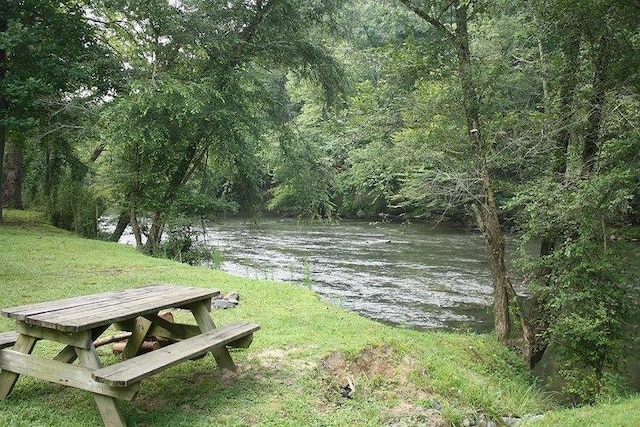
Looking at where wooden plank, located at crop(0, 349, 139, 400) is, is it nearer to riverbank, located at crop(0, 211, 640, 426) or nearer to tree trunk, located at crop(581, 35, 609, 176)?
riverbank, located at crop(0, 211, 640, 426)

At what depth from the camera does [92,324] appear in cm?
309

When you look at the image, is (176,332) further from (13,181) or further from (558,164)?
(13,181)

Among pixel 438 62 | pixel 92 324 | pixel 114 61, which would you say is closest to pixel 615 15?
pixel 438 62

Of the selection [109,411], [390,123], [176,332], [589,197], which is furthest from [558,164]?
[109,411]

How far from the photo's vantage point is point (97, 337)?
3.56 m

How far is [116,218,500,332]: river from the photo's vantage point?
30.4 feet

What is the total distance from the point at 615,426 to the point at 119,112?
9.70m

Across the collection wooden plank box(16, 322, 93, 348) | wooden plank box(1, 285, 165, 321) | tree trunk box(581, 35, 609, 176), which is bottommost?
wooden plank box(16, 322, 93, 348)

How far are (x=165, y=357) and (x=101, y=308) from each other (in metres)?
0.58

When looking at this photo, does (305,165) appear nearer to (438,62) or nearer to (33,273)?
(438,62)

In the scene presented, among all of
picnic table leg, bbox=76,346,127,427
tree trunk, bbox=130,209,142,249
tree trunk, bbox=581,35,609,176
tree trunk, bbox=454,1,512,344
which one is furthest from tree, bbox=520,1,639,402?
tree trunk, bbox=130,209,142,249

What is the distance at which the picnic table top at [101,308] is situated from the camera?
10.2 feet

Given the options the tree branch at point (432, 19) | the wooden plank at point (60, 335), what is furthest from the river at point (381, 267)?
the wooden plank at point (60, 335)

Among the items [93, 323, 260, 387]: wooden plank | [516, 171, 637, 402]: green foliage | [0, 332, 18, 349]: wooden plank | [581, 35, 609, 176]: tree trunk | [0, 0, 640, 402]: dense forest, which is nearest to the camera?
[93, 323, 260, 387]: wooden plank
